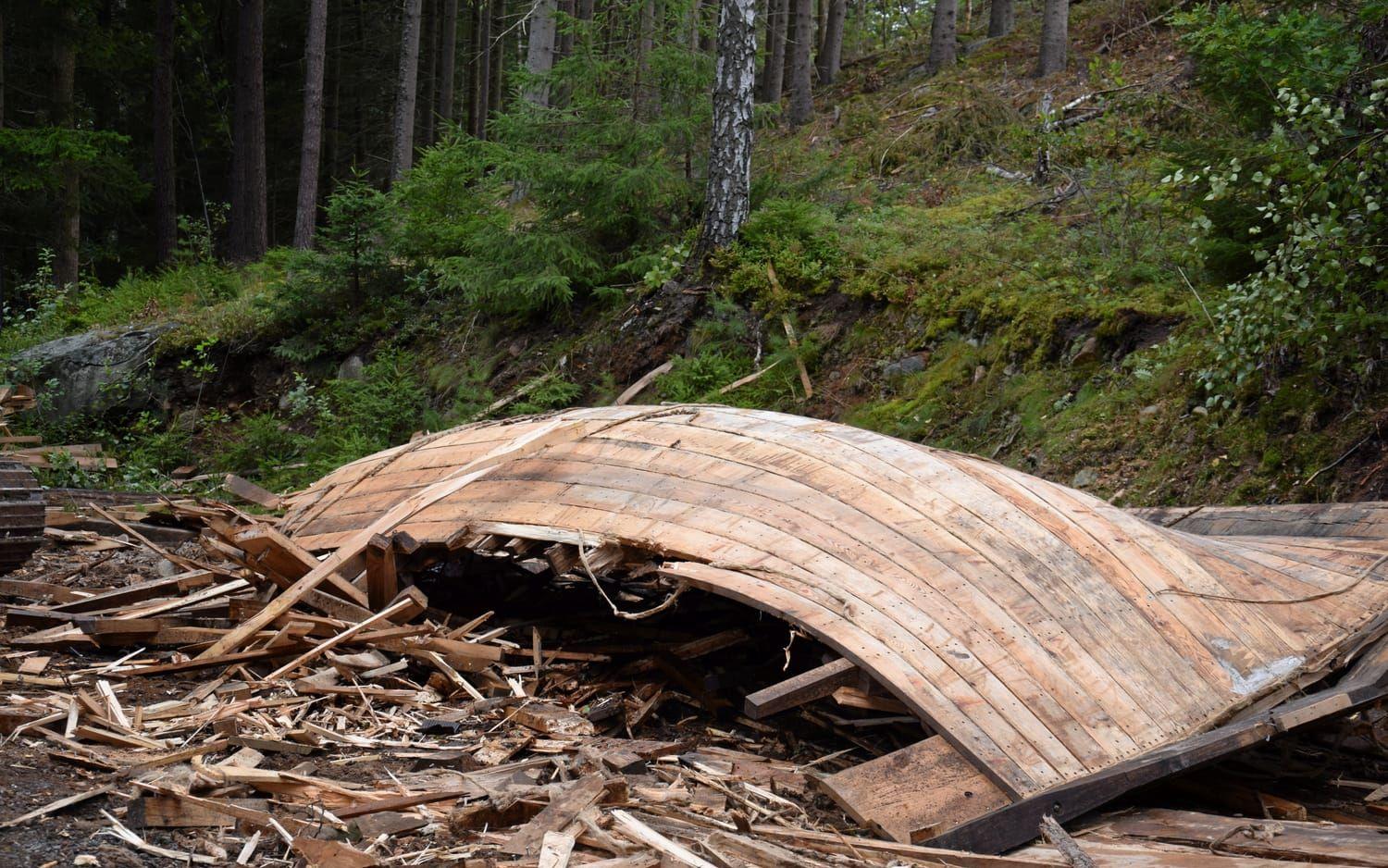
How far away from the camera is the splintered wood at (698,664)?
10.4 ft

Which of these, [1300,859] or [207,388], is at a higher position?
[1300,859]

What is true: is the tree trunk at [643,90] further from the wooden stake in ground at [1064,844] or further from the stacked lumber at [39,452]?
the wooden stake in ground at [1064,844]

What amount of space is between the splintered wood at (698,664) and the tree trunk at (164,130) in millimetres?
16536

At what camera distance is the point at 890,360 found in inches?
355

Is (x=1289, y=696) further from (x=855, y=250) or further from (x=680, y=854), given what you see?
(x=855, y=250)

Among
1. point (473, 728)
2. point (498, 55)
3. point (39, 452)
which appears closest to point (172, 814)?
point (473, 728)

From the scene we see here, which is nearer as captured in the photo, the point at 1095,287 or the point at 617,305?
the point at 1095,287

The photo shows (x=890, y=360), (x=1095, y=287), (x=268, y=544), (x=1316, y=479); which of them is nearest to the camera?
(x=268, y=544)

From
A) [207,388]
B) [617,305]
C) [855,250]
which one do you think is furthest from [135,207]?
[855,250]

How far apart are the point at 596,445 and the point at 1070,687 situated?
272cm

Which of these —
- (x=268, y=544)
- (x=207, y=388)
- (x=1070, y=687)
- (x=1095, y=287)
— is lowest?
(x=207, y=388)

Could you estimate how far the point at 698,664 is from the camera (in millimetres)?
5016

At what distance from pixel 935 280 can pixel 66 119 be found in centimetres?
1768

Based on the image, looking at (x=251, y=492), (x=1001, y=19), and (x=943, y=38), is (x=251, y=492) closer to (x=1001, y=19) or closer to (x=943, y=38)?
(x=943, y=38)
